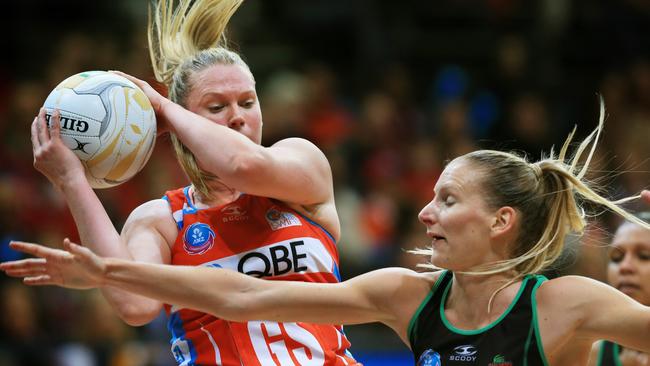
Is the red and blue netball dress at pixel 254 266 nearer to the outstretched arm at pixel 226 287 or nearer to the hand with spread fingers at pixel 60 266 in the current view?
the outstretched arm at pixel 226 287

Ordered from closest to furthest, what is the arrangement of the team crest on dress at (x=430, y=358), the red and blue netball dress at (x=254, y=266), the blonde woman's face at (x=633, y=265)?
the team crest on dress at (x=430, y=358) → the red and blue netball dress at (x=254, y=266) → the blonde woman's face at (x=633, y=265)

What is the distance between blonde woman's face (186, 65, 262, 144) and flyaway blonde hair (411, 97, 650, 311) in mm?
959

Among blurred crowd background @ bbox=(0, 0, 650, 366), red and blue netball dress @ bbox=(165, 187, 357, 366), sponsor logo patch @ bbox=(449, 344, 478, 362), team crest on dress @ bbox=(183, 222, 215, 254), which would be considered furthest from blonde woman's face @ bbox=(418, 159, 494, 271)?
blurred crowd background @ bbox=(0, 0, 650, 366)

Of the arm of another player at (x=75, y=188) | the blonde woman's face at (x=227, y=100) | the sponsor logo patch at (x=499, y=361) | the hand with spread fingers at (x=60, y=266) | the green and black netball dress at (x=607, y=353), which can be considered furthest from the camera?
the green and black netball dress at (x=607, y=353)

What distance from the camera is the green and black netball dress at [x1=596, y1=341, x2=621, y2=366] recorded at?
17.1 feet

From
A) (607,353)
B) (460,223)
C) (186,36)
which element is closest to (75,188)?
(186,36)

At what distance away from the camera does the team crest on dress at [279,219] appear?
13.9 feet

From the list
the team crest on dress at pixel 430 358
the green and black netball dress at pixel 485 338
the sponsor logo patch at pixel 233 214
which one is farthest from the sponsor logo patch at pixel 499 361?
the sponsor logo patch at pixel 233 214

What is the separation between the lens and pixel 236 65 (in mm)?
4367

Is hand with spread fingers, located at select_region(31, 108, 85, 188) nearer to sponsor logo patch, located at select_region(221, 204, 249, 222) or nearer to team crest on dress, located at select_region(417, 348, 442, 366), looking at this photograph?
sponsor logo patch, located at select_region(221, 204, 249, 222)

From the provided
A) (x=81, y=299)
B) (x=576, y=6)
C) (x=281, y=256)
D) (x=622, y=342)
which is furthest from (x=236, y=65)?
(x=576, y=6)

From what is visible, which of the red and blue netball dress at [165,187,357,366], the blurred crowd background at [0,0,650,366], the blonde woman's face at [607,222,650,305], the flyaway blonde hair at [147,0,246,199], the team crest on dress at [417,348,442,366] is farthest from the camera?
the blurred crowd background at [0,0,650,366]

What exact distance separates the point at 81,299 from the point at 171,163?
1.87 m

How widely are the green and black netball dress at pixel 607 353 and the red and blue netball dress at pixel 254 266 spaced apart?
1.68m
